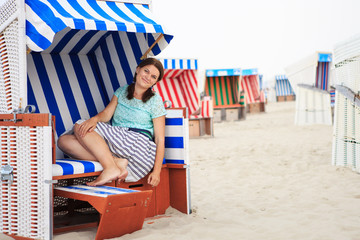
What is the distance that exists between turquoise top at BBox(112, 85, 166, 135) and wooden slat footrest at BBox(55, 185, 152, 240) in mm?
812

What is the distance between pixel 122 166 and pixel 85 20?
47.6 inches

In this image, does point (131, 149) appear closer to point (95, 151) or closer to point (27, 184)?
point (95, 151)

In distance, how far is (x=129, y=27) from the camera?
3.26m

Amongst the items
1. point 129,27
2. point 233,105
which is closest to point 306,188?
point 129,27

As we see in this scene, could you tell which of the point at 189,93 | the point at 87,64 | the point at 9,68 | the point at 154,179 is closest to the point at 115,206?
the point at 154,179

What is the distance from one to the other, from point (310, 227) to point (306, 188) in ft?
4.98

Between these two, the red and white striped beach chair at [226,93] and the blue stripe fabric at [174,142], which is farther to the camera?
the red and white striped beach chair at [226,93]

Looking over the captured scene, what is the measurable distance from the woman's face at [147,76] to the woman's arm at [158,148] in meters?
0.34

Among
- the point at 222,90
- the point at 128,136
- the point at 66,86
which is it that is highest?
the point at 222,90

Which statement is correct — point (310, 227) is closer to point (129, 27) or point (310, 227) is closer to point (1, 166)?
point (129, 27)

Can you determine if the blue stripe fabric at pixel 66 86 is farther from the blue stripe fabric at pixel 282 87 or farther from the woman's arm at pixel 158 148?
the blue stripe fabric at pixel 282 87

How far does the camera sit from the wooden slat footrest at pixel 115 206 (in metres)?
2.71

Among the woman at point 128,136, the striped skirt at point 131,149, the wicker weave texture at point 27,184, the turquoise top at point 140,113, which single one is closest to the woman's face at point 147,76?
the woman at point 128,136

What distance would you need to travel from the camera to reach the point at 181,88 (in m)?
10.7
